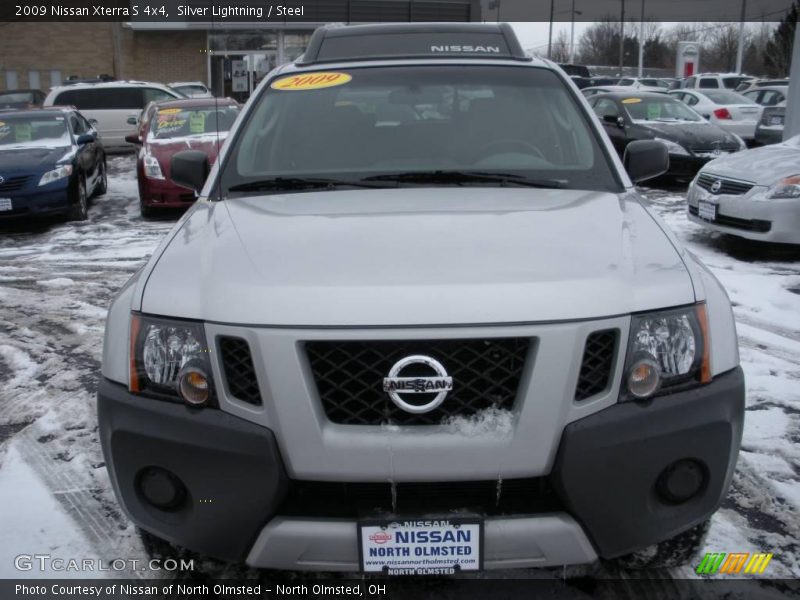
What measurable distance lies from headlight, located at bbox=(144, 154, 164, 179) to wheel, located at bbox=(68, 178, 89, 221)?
0.94 m

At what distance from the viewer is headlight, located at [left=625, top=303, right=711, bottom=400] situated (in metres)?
2.22

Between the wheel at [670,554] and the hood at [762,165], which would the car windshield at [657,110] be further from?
the wheel at [670,554]

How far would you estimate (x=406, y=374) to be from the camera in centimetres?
215

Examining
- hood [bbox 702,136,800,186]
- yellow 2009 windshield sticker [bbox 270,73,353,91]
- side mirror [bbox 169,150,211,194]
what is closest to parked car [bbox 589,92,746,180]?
hood [bbox 702,136,800,186]

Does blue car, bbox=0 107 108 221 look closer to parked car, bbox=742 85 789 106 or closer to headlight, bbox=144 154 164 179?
headlight, bbox=144 154 164 179

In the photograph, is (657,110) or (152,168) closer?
(152,168)

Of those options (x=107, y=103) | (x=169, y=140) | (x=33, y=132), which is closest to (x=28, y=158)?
(x=33, y=132)

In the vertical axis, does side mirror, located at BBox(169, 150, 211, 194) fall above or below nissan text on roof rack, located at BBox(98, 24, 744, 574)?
above

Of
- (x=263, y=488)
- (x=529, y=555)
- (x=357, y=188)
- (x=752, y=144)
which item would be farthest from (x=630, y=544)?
(x=752, y=144)

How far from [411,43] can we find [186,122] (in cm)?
838

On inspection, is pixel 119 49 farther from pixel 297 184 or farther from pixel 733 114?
pixel 297 184

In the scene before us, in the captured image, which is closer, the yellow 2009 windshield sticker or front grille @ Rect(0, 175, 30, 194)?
the yellow 2009 windshield sticker

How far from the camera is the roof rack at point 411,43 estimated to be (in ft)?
13.2

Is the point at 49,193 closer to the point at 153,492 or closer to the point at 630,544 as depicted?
the point at 153,492
